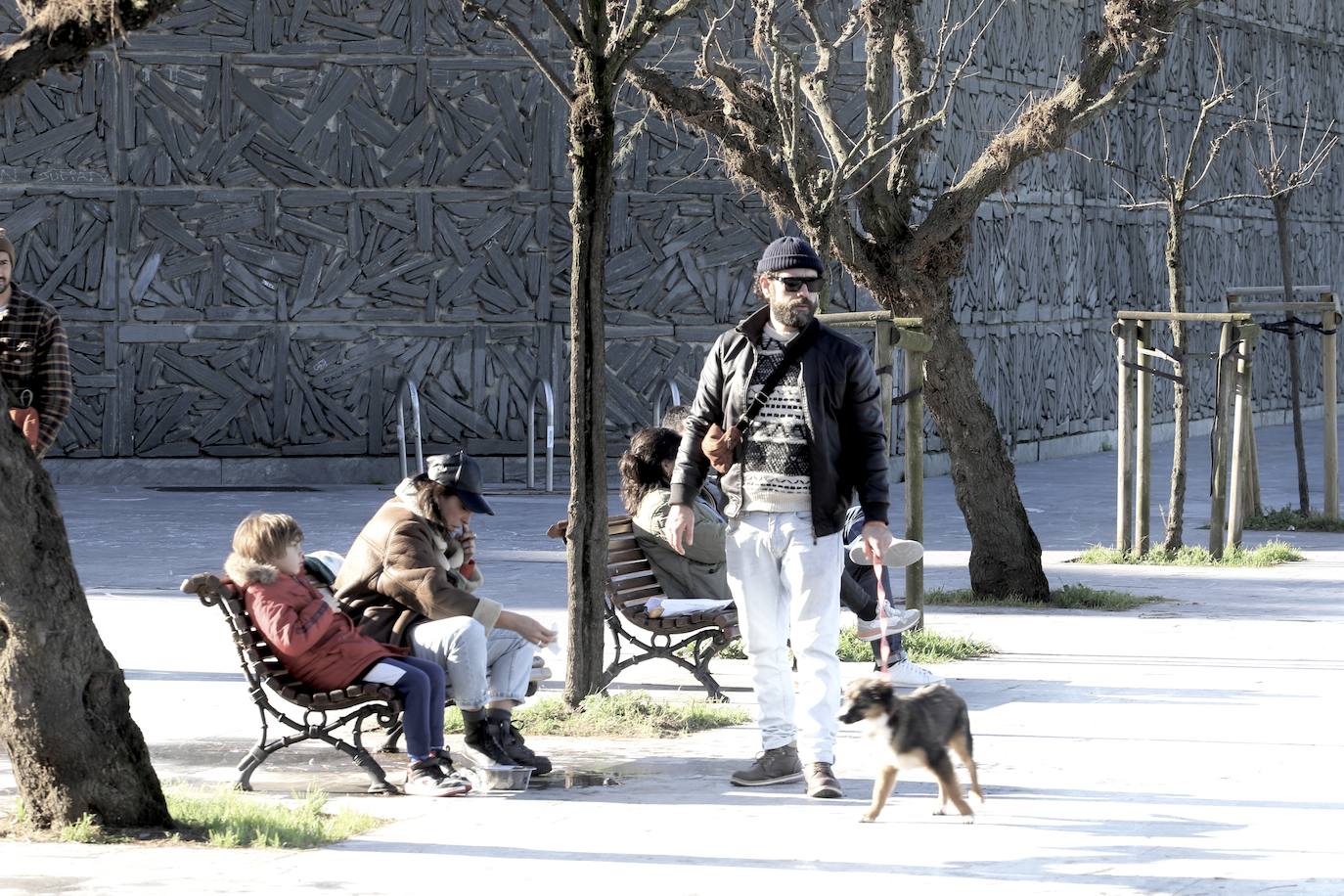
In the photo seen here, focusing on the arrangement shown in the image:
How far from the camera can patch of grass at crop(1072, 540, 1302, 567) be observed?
47.5 feet

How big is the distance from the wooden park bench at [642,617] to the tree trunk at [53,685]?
9.00ft

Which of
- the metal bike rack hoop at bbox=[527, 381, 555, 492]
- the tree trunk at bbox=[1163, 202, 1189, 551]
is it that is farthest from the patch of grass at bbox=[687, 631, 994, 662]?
the metal bike rack hoop at bbox=[527, 381, 555, 492]

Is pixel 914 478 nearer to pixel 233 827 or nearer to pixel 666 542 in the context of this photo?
pixel 666 542

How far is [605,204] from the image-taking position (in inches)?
347

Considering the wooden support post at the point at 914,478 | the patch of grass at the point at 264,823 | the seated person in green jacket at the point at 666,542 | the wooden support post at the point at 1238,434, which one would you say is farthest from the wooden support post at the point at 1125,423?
the patch of grass at the point at 264,823

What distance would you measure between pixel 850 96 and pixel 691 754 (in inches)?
524

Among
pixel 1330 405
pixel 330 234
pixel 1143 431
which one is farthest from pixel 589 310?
pixel 330 234

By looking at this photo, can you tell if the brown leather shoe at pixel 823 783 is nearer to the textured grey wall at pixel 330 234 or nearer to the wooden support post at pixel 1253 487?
the wooden support post at pixel 1253 487

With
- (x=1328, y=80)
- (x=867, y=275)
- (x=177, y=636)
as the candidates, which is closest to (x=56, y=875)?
(x=177, y=636)

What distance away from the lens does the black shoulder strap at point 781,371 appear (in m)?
7.31

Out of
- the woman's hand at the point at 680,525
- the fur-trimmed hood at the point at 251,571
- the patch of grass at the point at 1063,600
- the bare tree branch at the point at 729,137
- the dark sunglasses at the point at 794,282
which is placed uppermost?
the bare tree branch at the point at 729,137

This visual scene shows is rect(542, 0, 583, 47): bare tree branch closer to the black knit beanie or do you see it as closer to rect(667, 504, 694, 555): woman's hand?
the black knit beanie

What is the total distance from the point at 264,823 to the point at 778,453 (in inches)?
81.9

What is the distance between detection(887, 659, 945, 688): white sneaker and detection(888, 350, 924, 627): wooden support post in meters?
1.05
